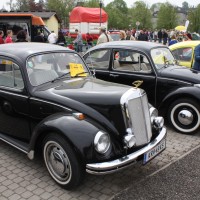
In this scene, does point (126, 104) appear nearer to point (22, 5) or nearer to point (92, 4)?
point (92, 4)

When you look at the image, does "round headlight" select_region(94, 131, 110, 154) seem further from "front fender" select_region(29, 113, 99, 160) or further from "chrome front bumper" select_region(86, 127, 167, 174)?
"chrome front bumper" select_region(86, 127, 167, 174)

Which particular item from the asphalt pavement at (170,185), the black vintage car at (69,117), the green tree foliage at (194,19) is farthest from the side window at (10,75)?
the green tree foliage at (194,19)

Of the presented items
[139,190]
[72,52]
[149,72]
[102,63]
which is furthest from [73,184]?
[102,63]

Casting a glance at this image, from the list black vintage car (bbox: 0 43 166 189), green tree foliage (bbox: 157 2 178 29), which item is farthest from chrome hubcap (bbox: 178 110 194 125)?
green tree foliage (bbox: 157 2 178 29)

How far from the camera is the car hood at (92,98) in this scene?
357cm

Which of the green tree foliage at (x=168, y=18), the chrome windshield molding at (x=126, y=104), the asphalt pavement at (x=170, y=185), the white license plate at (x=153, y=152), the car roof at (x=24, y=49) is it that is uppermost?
the green tree foliage at (x=168, y=18)

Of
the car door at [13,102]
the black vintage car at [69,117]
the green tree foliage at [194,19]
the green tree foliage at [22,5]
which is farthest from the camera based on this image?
the green tree foliage at [22,5]

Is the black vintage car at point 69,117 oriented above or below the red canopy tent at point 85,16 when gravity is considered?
below

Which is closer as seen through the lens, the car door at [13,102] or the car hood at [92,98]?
the car hood at [92,98]

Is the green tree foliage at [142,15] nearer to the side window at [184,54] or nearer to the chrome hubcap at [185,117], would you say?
the side window at [184,54]

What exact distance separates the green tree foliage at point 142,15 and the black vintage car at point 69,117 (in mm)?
66378

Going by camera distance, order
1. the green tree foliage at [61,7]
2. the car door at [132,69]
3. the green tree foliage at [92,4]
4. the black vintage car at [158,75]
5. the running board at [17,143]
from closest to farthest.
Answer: the running board at [17,143] → the black vintage car at [158,75] → the car door at [132,69] → the green tree foliage at [61,7] → the green tree foliage at [92,4]

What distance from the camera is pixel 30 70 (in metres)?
4.19

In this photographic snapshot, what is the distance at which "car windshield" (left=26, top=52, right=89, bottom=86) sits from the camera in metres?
4.21
